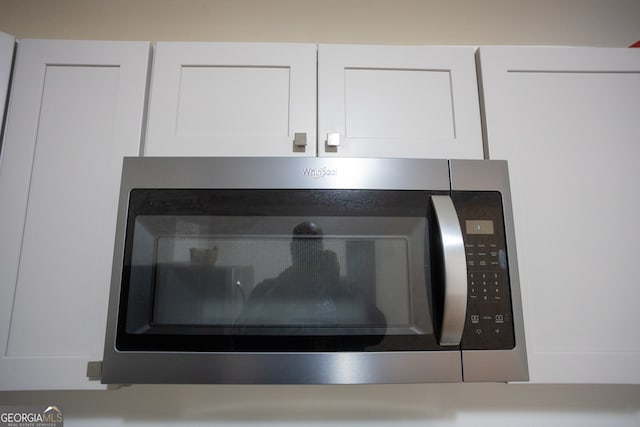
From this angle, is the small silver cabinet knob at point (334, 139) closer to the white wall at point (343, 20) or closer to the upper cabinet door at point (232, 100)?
the upper cabinet door at point (232, 100)

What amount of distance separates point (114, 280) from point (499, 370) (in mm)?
767

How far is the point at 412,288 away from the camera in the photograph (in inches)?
25.5

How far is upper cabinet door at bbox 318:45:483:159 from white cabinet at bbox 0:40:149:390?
446mm

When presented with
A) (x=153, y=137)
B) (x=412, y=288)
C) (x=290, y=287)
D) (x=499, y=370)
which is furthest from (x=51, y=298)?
(x=499, y=370)

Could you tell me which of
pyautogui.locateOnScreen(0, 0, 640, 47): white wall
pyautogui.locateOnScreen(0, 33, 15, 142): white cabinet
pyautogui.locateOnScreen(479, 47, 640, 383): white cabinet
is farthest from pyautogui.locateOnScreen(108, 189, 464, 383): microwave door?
pyautogui.locateOnScreen(0, 0, 640, 47): white wall

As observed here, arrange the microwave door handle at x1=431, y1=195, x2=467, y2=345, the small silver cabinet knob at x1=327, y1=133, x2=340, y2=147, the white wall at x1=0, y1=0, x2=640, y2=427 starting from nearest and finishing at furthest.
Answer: the microwave door handle at x1=431, y1=195, x2=467, y2=345 < the small silver cabinet knob at x1=327, y1=133, x2=340, y2=147 < the white wall at x1=0, y1=0, x2=640, y2=427

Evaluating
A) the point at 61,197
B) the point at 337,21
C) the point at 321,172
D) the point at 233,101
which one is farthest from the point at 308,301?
the point at 337,21

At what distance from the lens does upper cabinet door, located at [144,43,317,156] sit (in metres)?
0.76

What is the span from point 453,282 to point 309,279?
0.89 feet

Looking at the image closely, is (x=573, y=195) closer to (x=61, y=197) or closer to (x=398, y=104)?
(x=398, y=104)

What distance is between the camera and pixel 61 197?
2.41 feet

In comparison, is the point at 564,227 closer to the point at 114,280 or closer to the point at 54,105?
the point at 114,280

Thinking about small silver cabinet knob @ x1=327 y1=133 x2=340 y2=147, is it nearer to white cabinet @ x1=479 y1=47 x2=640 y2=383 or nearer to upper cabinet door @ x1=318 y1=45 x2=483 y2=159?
upper cabinet door @ x1=318 y1=45 x2=483 y2=159

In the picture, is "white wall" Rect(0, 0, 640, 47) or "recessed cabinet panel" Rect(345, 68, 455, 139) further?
"white wall" Rect(0, 0, 640, 47)
